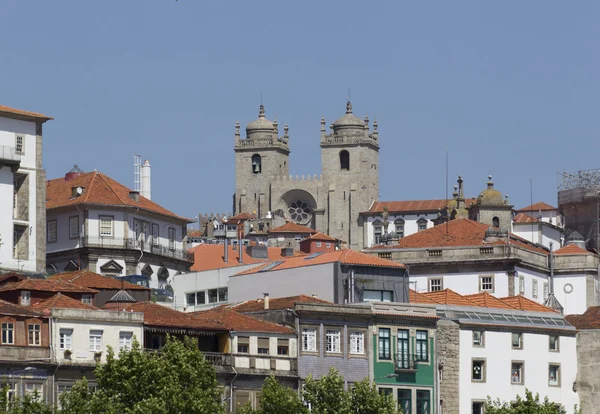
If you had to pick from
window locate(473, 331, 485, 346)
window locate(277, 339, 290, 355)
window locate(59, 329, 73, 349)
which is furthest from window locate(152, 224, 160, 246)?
window locate(59, 329, 73, 349)

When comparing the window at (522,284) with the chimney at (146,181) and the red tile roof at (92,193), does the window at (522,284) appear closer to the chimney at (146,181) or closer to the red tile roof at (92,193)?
the red tile roof at (92,193)

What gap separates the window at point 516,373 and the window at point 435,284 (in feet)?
97.1

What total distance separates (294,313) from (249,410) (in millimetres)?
13486

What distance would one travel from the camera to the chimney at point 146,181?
191625 millimetres

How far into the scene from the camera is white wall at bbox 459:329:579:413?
5285 inches

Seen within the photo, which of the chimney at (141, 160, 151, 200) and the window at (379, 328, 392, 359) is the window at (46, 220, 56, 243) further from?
the window at (379, 328, 392, 359)

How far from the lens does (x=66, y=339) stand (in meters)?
116

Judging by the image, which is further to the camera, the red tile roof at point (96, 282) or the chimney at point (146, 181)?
the chimney at point (146, 181)

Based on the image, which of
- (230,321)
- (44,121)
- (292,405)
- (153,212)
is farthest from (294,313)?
(153,212)

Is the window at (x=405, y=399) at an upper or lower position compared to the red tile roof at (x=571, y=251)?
lower

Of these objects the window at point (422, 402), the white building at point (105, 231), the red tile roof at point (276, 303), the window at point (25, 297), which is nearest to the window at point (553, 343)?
the window at point (422, 402)

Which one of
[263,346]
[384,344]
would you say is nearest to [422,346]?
[384,344]

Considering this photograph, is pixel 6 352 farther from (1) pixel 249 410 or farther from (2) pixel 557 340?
(2) pixel 557 340

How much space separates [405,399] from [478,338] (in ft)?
28.2
